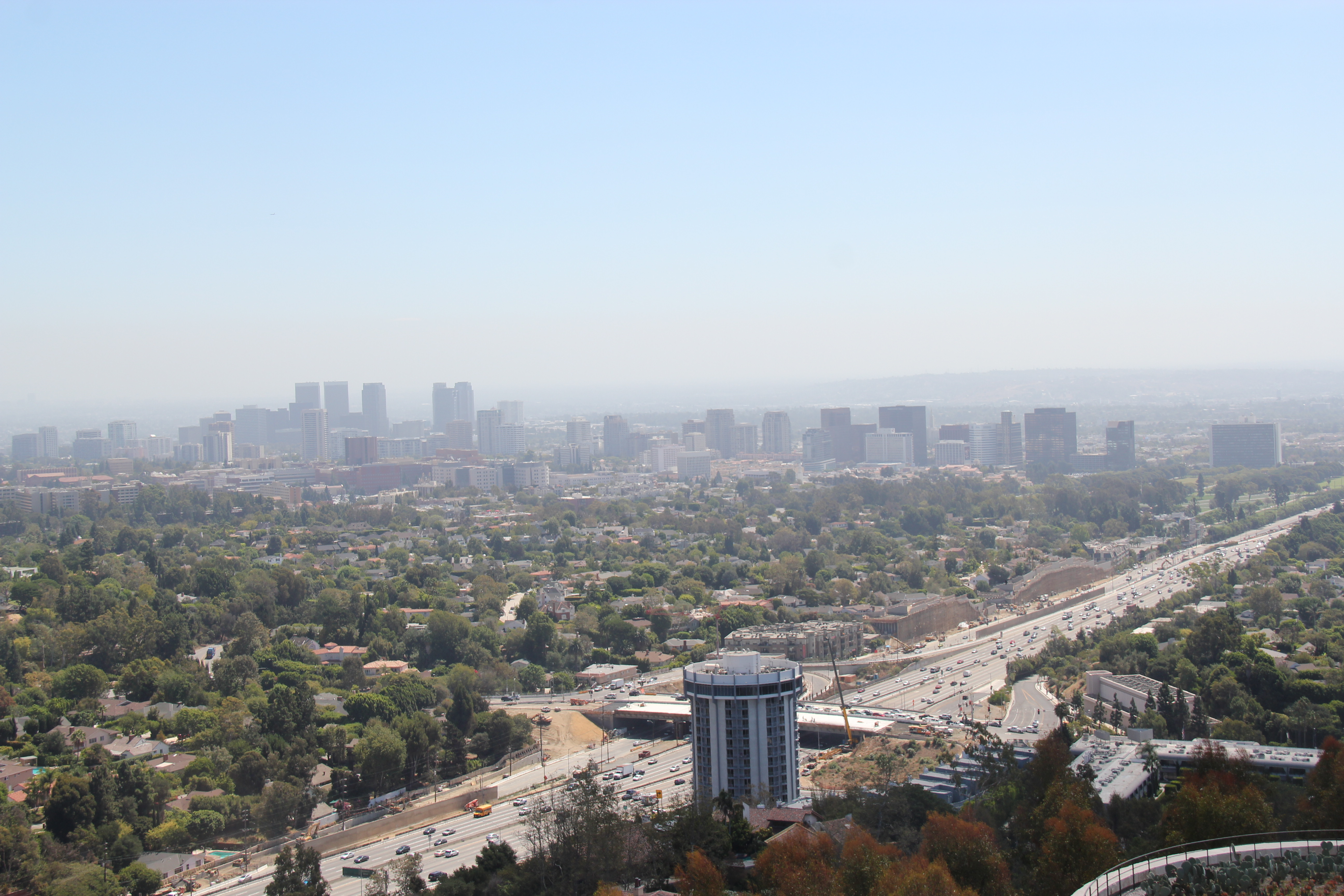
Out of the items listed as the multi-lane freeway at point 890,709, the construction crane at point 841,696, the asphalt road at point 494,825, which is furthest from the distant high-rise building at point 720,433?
the asphalt road at point 494,825

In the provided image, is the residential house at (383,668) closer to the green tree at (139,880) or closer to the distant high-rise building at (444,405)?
the green tree at (139,880)

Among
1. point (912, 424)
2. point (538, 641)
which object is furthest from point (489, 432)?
point (538, 641)

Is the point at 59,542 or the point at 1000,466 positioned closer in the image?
the point at 59,542

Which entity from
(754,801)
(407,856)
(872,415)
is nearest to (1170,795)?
(754,801)

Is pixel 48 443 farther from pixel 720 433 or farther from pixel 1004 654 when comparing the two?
pixel 1004 654

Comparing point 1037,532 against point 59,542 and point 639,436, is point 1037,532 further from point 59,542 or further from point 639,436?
point 639,436

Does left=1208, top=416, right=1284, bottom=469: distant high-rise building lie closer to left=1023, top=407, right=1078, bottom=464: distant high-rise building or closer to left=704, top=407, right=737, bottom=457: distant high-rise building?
left=1023, top=407, right=1078, bottom=464: distant high-rise building
